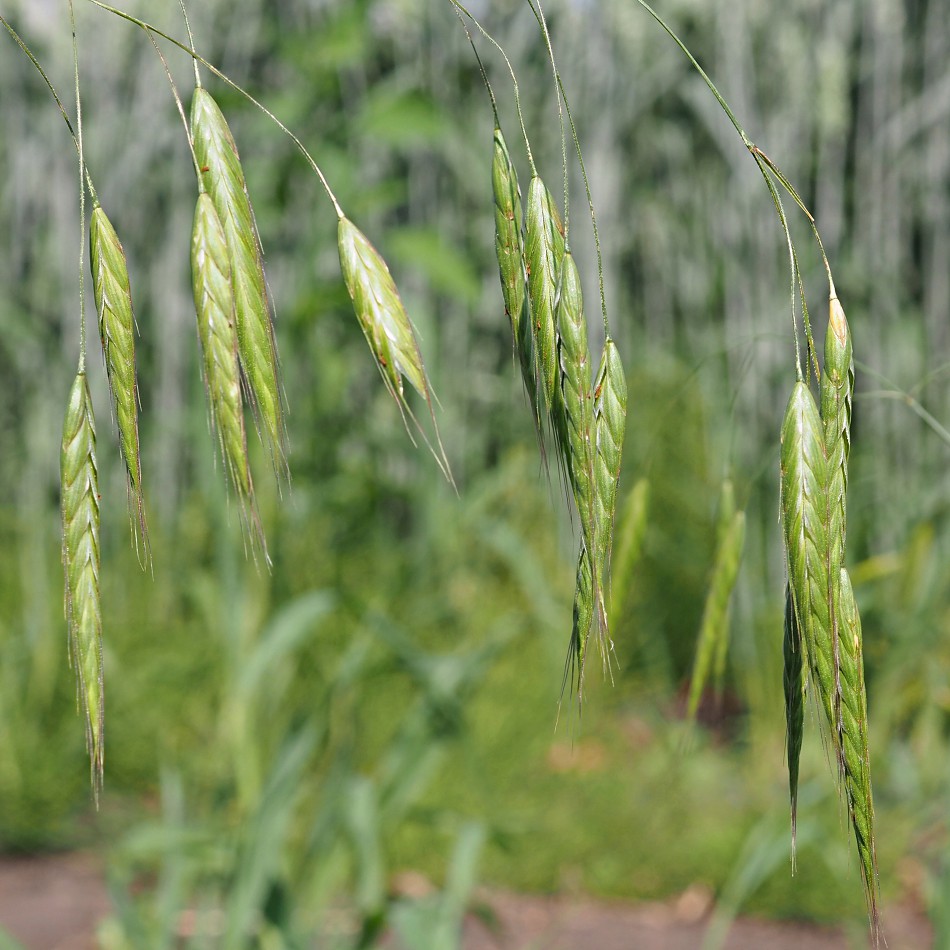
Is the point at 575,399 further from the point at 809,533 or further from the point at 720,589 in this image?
the point at 720,589

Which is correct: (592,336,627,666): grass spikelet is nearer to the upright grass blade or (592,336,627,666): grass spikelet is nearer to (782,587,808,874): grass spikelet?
the upright grass blade

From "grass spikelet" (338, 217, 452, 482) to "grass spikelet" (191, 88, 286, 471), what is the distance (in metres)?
0.05

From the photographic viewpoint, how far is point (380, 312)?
612 mm

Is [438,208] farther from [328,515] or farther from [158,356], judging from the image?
[328,515]

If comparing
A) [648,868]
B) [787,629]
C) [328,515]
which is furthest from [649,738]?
[787,629]

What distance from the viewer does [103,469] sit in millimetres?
2436

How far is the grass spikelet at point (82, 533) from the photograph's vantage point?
1.96ft

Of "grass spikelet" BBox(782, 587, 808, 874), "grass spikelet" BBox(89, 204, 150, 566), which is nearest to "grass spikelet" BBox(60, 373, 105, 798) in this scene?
"grass spikelet" BBox(89, 204, 150, 566)

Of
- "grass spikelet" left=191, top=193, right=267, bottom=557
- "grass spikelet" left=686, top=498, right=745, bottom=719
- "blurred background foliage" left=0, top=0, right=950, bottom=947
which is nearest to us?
"grass spikelet" left=191, top=193, right=267, bottom=557

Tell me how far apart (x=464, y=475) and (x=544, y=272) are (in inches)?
99.5

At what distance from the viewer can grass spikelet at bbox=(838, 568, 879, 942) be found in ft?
1.91

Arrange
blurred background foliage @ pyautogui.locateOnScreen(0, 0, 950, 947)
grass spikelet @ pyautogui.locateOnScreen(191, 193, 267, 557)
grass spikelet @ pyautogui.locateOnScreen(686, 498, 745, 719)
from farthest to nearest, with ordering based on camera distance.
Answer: blurred background foliage @ pyautogui.locateOnScreen(0, 0, 950, 947) → grass spikelet @ pyautogui.locateOnScreen(686, 498, 745, 719) → grass spikelet @ pyautogui.locateOnScreen(191, 193, 267, 557)

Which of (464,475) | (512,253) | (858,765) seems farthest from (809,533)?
(464,475)

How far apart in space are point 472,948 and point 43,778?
90 cm
